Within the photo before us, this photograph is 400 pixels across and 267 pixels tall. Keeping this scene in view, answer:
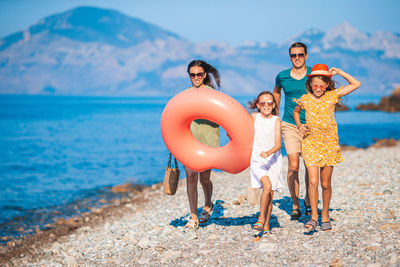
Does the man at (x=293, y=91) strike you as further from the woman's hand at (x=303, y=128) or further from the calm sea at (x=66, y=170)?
the calm sea at (x=66, y=170)

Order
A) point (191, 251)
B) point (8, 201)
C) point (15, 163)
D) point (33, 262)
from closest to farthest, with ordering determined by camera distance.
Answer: point (191, 251)
point (33, 262)
point (8, 201)
point (15, 163)

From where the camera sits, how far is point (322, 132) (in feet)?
13.5

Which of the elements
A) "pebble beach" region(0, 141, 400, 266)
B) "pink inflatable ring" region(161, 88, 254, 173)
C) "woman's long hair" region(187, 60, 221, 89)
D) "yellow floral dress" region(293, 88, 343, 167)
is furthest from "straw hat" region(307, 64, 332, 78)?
"pebble beach" region(0, 141, 400, 266)

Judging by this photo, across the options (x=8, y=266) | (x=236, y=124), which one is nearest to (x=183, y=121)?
(x=236, y=124)

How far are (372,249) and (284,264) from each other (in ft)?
2.75

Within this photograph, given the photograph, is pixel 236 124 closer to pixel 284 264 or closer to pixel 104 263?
pixel 284 264

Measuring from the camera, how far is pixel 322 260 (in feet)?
11.5

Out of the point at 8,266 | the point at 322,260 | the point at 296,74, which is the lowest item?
the point at 8,266

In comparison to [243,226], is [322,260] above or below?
above

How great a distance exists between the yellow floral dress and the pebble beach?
82 cm

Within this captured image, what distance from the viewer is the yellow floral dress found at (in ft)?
13.4

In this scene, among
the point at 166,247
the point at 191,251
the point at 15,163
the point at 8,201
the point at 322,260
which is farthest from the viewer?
the point at 15,163

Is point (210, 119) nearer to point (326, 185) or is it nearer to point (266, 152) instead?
point (266, 152)

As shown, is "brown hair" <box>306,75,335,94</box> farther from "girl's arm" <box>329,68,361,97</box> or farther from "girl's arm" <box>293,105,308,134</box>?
"girl's arm" <box>293,105,308,134</box>
